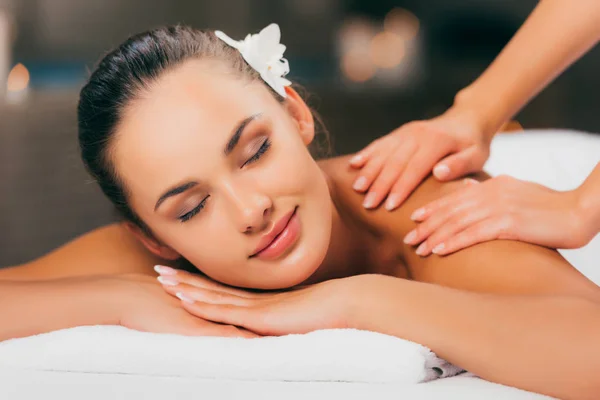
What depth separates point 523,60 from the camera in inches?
61.5

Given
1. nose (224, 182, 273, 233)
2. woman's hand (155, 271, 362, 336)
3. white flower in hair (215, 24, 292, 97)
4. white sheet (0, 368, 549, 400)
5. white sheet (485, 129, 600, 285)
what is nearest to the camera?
white sheet (0, 368, 549, 400)

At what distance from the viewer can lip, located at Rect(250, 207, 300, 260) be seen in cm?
121

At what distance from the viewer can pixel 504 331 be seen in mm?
972

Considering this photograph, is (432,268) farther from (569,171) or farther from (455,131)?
(569,171)

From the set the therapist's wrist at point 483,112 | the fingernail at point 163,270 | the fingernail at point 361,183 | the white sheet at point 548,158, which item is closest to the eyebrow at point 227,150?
the fingernail at point 163,270

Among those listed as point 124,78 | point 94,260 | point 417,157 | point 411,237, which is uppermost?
point 124,78

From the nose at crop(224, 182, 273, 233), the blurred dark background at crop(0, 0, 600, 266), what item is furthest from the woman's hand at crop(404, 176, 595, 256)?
the blurred dark background at crop(0, 0, 600, 266)

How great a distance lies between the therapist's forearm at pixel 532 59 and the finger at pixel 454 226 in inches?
12.7

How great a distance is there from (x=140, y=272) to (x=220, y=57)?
493 millimetres

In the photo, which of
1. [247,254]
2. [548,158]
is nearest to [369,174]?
[247,254]

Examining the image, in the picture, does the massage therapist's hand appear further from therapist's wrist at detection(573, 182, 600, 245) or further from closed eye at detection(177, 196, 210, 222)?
therapist's wrist at detection(573, 182, 600, 245)

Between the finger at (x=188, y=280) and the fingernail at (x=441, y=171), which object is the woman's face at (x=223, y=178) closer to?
the finger at (x=188, y=280)

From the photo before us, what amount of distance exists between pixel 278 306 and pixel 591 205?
0.57m

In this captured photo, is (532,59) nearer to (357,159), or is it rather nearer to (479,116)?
(479,116)
